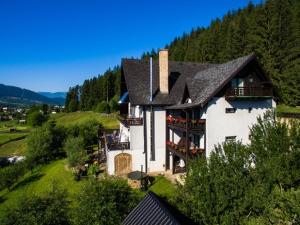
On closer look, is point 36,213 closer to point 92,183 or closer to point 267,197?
point 92,183

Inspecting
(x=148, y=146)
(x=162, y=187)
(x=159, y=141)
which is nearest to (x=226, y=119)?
(x=159, y=141)

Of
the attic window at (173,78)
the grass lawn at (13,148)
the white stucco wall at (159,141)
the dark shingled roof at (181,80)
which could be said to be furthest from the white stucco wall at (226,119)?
the grass lawn at (13,148)

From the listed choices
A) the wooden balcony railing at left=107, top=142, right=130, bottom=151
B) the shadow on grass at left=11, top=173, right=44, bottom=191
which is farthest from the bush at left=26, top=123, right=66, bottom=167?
the wooden balcony railing at left=107, top=142, right=130, bottom=151

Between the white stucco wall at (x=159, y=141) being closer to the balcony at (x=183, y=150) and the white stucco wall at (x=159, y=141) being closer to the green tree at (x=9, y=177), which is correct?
the balcony at (x=183, y=150)

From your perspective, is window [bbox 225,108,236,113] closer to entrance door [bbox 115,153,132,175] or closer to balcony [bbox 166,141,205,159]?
balcony [bbox 166,141,205,159]

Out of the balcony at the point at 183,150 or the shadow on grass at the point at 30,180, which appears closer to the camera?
the balcony at the point at 183,150

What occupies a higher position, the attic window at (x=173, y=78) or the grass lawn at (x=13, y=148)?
the attic window at (x=173, y=78)

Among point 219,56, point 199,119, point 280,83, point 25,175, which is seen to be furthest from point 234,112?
point 219,56
